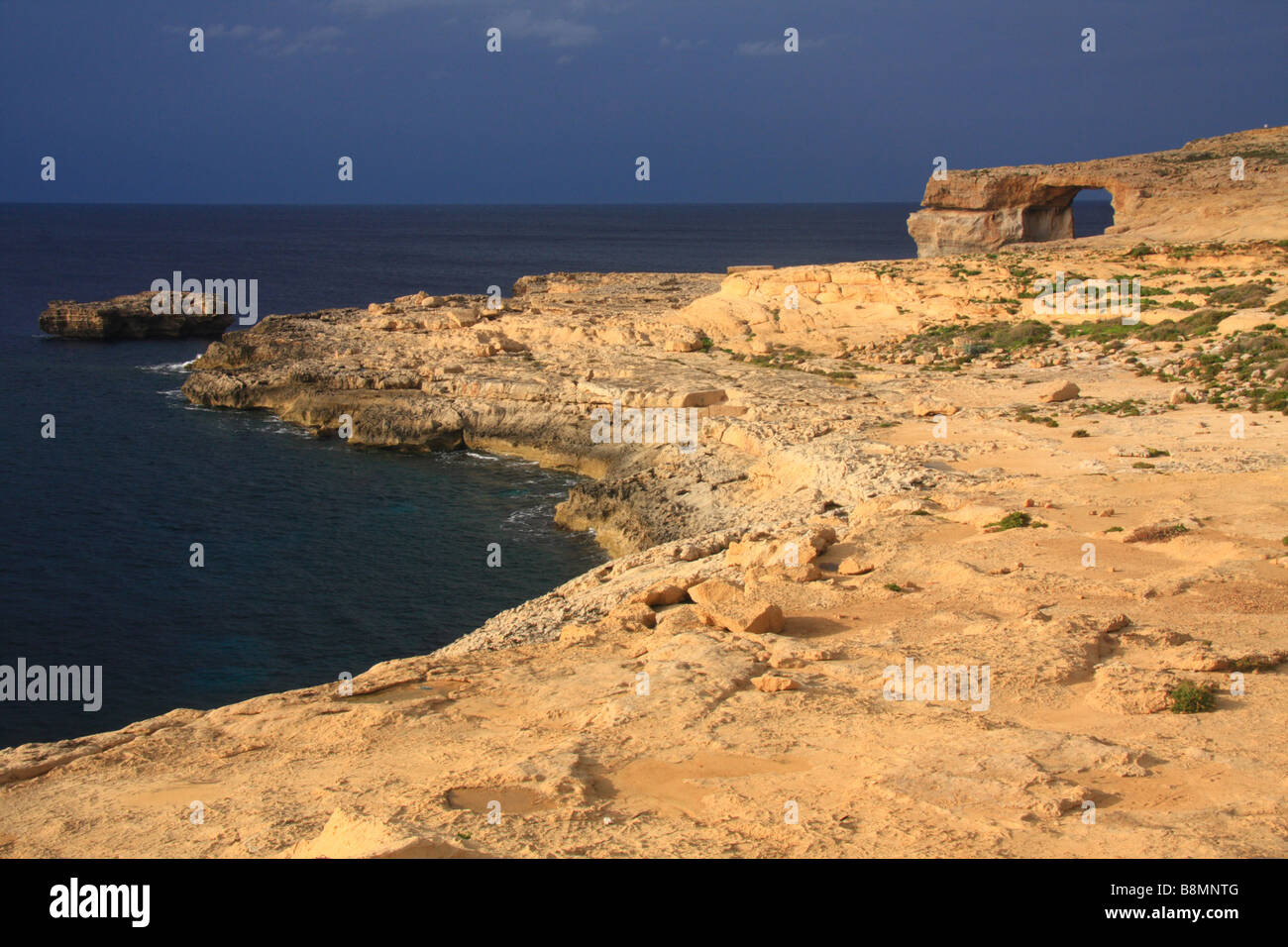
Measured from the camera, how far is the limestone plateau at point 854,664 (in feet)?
31.9

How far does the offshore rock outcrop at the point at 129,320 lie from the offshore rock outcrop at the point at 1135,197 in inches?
1830

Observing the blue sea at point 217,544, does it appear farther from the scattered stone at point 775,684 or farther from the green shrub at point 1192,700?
the green shrub at point 1192,700

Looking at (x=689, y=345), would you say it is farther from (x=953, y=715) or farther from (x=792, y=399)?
(x=953, y=715)

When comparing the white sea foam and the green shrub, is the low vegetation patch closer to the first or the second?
the green shrub

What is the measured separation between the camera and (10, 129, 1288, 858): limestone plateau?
973 centimetres

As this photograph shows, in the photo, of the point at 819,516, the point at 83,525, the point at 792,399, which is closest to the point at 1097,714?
the point at 819,516

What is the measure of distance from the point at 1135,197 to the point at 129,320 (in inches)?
2308

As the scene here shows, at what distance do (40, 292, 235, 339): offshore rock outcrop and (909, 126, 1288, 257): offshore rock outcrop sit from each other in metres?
46.5

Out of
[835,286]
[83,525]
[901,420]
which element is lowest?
[83,525]

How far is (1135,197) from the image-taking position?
47594 millimetres

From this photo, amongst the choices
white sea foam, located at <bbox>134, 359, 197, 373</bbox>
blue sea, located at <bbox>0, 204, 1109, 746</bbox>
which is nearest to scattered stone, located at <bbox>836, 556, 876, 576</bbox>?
blue sea, located at <bbox>0, 204, 1109, 746</bbox>
